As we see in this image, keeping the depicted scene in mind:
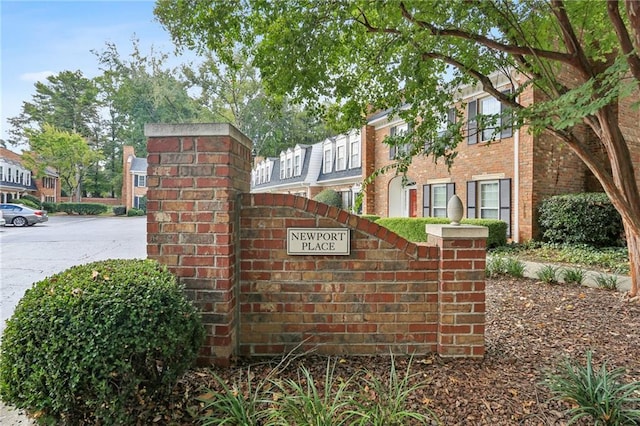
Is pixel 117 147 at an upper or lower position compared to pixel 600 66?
upper

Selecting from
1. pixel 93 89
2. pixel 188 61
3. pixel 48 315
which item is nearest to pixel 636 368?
pixel 48 315

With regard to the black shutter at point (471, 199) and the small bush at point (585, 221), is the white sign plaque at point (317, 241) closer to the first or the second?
the small bush at point (585, 221)

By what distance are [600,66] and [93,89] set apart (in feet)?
154

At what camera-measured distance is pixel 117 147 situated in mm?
43125

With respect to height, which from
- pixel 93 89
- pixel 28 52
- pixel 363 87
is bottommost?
Result: pixel 363 87

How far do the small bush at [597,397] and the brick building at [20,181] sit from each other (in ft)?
130

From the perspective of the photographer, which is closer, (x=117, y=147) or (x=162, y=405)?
(x=162, y=405)

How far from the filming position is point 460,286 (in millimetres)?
2951

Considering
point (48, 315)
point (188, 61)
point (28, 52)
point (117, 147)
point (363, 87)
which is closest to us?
point (48, 315)

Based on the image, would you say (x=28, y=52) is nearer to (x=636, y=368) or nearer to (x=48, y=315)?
(x=48, y=315)

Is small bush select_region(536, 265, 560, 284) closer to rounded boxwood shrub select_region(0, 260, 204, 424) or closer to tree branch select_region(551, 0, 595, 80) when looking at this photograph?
tree branch select_region(551, 0, 595, 80)

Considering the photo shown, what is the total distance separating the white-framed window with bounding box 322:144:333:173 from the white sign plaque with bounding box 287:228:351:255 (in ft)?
61.5

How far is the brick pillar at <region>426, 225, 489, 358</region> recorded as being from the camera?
116 inches

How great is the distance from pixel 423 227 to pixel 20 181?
127 feet
